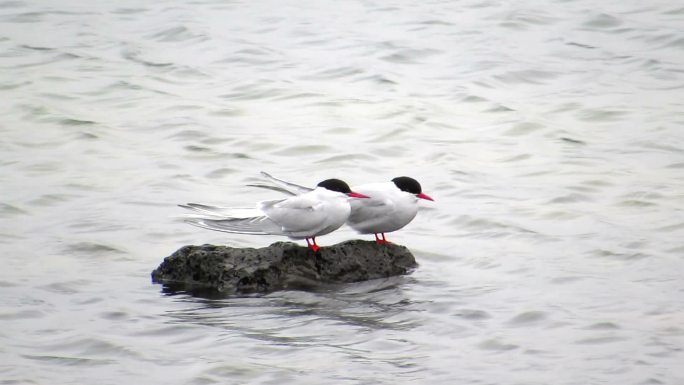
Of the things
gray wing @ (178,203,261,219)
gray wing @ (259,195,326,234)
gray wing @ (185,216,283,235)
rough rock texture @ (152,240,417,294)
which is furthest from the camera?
gray wing @ (178,203,261,219)

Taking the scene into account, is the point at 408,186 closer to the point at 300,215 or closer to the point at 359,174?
the point at 300,215

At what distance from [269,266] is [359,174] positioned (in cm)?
358

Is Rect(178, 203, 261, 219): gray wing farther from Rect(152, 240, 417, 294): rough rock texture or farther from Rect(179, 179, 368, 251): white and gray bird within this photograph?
Rect(152, 240, 417, 294): rough rock texture

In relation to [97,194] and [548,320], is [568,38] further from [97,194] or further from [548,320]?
[548,320]

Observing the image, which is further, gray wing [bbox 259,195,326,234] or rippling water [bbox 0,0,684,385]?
gray wing [bbox 259,195,326,234]

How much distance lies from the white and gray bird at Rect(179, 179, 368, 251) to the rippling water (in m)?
0.41

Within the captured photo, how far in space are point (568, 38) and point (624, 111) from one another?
2.81 metres

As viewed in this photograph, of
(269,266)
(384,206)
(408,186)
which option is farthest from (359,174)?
(269,266)

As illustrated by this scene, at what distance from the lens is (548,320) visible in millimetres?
7520

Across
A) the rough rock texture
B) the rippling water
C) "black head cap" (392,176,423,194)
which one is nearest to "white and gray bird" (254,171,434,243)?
"black head cap" (392,176,423,194)

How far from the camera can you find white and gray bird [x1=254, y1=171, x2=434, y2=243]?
788cm

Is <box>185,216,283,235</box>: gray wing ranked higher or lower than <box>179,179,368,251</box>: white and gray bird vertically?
lower

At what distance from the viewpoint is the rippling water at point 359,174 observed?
7.02 metres

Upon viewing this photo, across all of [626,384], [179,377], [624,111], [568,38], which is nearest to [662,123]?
[624,111]
